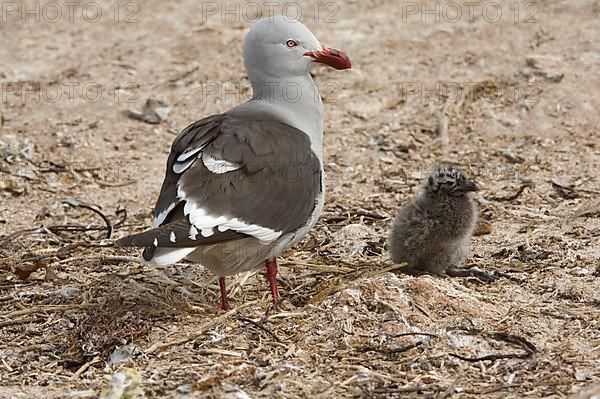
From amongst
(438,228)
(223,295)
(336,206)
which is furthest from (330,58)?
(223,295)

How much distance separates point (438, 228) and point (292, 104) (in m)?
1.12

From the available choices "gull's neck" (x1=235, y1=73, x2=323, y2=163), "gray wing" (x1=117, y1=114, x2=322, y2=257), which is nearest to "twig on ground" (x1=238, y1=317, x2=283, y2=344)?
"gray wing" (x1=117, y1=114, x2=322, y2=257)

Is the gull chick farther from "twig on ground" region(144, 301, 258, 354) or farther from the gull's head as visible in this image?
"twig on ground" region(144, 301, 258, 354)

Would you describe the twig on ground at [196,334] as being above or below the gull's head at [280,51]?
below

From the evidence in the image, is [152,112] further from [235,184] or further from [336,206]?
[235,184]

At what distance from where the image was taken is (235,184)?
5430 millimetres

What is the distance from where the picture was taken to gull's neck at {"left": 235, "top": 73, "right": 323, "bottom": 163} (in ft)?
19.9

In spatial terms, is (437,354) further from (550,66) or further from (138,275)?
(550,66)

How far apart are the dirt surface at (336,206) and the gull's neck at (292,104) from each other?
0.82 metres

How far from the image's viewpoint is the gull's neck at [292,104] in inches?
239

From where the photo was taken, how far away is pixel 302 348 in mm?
4992

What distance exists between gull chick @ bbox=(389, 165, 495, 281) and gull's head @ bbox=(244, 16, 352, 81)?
1.04 meters

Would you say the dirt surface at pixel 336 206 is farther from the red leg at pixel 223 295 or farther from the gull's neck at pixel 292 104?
the gull's neck at pixel 292 104

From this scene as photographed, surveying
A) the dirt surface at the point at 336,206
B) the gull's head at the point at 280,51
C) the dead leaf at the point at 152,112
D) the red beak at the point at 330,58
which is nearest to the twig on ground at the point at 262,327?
the dirt surface at the point at 336,206
